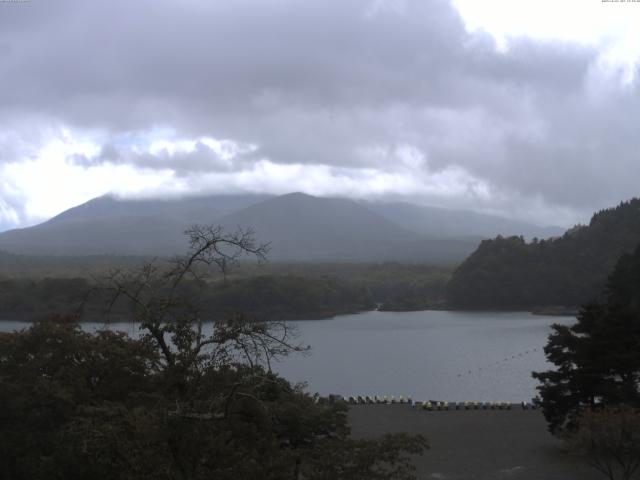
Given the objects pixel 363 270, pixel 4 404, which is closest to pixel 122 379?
pixel 4 404

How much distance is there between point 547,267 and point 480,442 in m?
57.7

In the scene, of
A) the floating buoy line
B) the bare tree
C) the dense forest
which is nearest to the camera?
the bare tree

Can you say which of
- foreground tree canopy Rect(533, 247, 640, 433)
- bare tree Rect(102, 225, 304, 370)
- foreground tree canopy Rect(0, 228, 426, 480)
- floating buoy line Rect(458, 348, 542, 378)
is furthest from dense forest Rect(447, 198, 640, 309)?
bare tree Rect(102, 225, 304, 370)

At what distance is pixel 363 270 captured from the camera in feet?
366

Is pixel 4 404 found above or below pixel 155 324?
below

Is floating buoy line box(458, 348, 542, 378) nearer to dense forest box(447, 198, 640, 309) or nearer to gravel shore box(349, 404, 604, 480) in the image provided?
gravel shore box(349, 404, 604, 480)

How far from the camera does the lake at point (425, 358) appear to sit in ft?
92.6

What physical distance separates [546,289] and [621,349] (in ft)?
187

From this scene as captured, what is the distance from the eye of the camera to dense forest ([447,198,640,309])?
224 ft

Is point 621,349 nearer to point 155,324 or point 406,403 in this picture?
point 406,403

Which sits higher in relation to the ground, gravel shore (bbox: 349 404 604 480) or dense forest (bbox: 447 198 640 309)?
dense forest (bbox: 447 198 640 309)

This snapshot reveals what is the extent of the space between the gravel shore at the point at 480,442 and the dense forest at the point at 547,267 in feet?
164

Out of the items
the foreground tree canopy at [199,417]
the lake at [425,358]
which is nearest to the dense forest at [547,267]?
the lake at [425,358]

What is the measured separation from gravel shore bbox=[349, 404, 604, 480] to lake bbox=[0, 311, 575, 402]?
4992mm
